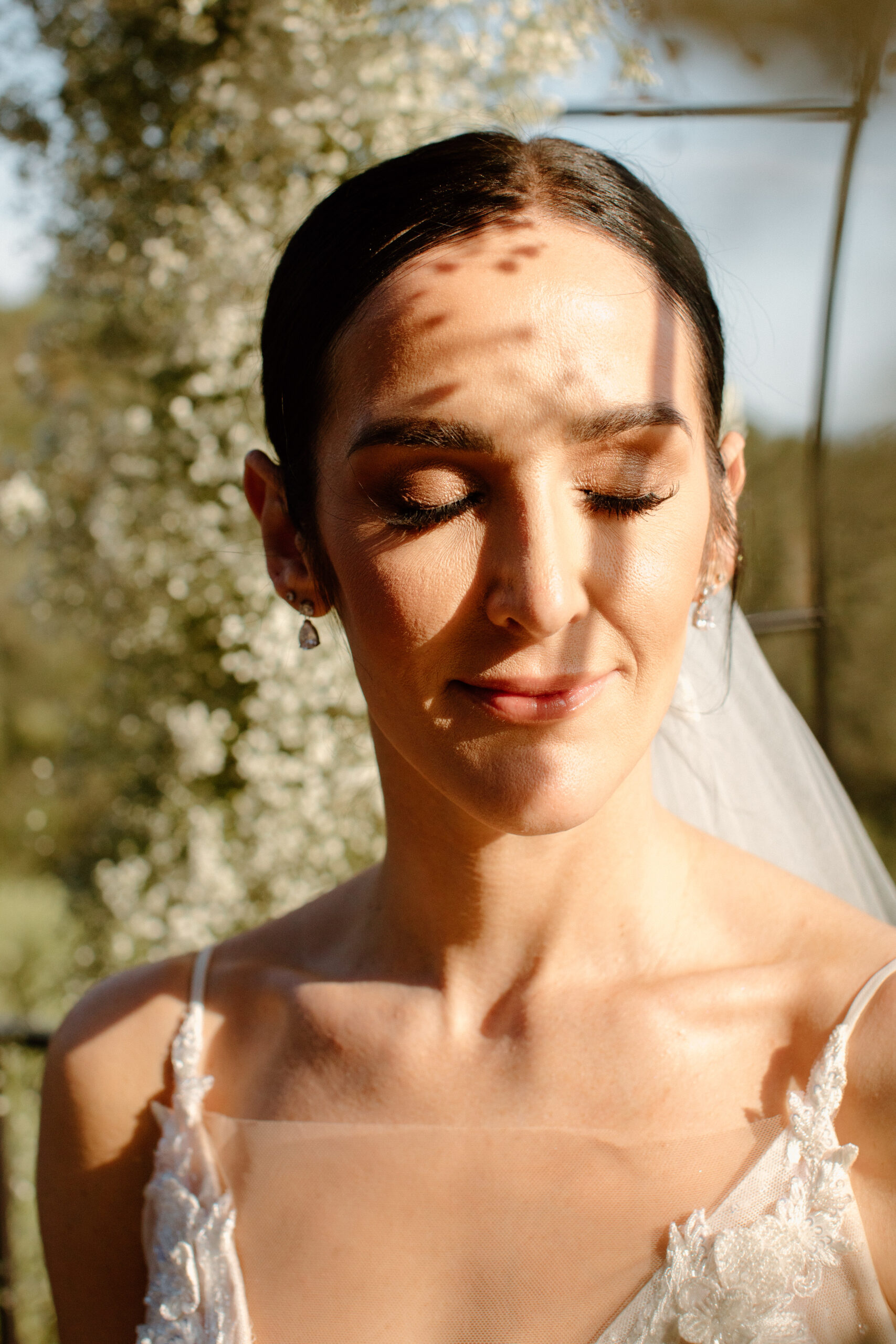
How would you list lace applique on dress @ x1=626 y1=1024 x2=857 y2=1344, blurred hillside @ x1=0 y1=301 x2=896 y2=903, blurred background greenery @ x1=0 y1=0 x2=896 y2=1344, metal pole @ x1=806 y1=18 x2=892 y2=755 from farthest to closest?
blurred hillside @ x1=0 y1=301 x2=896 y2=903 → blurred background greenery @ x1=0 y1=0 x2=896 y2=1344 → metal pole @ x1=806 y1=18 x2=892 y2=755 → lace applique on dress @ x1=626 y1=1024 x2=857 y2=1344

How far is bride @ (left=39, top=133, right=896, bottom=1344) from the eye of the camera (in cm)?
135

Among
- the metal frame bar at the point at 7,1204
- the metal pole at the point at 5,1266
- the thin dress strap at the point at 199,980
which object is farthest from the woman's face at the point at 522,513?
the metal pole at the point at 5,1266

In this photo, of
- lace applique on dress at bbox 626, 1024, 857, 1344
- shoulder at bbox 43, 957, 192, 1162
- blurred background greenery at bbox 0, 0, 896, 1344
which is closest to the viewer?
lace applique on dress at bbox 626, 1024, 857, 1344

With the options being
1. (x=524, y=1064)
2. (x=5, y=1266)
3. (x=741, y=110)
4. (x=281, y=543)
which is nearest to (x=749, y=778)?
(x=524, y=1064)

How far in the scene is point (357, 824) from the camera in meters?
3.51

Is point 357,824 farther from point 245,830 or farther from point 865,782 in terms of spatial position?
point 865,782

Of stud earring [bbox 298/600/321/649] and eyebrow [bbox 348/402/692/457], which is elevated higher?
eyebrow [bbox 348/402/692/457]

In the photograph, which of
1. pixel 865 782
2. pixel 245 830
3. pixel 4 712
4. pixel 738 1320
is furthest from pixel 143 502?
pixel 4 712

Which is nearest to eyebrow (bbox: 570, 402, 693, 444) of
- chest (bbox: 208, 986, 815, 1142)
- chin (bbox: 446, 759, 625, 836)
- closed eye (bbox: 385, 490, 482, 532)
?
closed eye (bbox: 385, 490, 482, 532)

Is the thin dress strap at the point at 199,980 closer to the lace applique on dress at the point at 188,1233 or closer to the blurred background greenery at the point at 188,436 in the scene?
the lace applique on dress at the point at 188,1233

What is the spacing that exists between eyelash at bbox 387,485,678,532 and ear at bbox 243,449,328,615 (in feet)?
1.10

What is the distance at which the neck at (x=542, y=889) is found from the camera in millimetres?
1595

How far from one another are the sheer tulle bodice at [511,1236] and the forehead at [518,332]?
869mm

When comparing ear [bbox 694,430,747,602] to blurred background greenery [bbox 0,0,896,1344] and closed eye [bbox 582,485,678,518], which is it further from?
blurred background greenery [bbox 0,0,896,1344]
